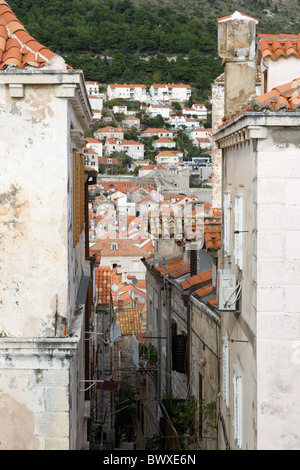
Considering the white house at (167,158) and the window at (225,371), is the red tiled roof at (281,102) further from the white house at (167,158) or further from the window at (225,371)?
the white house at (167,158)

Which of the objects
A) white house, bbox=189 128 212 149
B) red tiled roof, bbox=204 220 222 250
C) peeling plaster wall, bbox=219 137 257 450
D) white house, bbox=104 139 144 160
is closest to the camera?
peeling plaster wall, bbox=219 137 257 450

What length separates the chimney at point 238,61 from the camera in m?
11.5

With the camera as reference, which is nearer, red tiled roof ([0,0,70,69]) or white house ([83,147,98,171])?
red tiled roof ([0,0,70,69])

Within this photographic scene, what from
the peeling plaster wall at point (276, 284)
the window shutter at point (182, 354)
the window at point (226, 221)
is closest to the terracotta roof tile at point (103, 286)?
the window shutter at point (182, 354)

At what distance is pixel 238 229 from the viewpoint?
952cm

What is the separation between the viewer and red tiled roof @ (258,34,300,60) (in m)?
9.91

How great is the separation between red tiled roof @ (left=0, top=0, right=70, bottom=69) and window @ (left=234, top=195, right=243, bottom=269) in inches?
113

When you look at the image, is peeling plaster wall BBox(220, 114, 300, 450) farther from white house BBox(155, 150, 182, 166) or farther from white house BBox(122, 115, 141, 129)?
white house BBox(122, 115, 141, 129)

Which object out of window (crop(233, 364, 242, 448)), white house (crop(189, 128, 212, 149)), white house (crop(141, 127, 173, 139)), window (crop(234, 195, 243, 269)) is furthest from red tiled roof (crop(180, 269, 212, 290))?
white house (crop(141, 127, 173, 139))

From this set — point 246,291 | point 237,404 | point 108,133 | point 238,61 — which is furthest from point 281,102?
point 108,133

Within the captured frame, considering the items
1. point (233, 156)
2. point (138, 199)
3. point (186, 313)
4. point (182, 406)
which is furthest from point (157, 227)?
point (138, 199)

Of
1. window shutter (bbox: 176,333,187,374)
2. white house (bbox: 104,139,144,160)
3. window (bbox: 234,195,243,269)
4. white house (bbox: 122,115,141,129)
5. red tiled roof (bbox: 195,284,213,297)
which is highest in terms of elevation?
white house (bbox: 122,115,141,129)

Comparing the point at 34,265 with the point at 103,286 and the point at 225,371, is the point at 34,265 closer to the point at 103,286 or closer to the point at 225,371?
the point at 225,371

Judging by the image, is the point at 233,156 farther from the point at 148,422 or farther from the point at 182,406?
the point at 148,422
